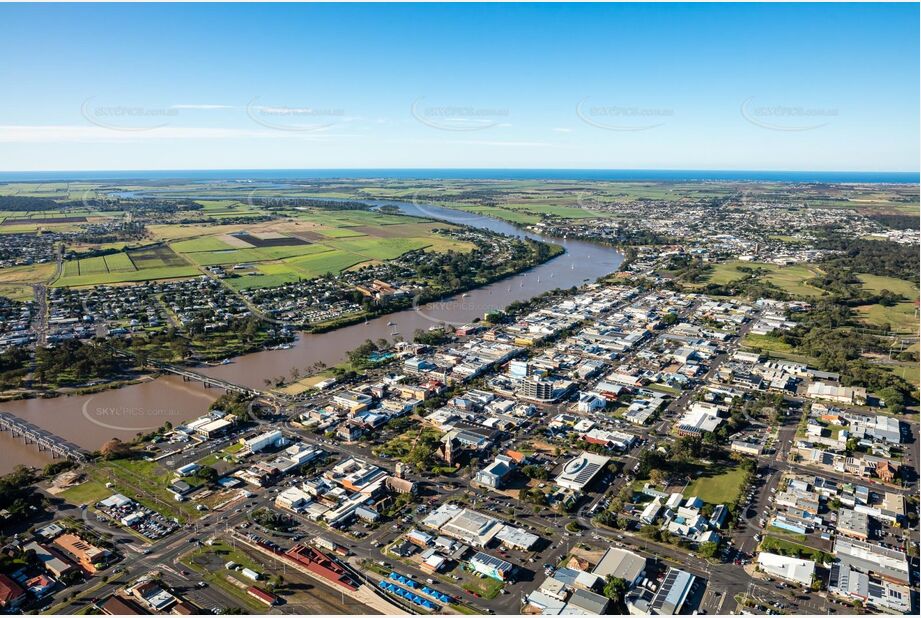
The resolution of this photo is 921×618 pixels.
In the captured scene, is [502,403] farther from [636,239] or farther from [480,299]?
[636,239]

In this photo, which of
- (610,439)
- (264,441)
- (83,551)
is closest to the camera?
(83,551)

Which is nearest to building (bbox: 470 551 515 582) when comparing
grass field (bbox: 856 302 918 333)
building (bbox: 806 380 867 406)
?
A: building (bbox: 806 380 867 406)

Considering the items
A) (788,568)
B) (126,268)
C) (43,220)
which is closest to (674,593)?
(788,568)

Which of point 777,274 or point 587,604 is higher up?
point 777,274

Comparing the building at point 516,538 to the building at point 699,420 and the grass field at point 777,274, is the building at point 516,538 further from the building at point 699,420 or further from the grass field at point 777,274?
the grass field at point 777,274

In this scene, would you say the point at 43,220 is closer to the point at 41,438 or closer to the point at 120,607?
the point at 41,438

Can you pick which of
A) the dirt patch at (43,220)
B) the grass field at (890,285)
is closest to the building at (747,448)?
the grass field at (890,285)

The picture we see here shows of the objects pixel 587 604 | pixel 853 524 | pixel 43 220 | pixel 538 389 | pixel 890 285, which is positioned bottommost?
pixel 587 604
